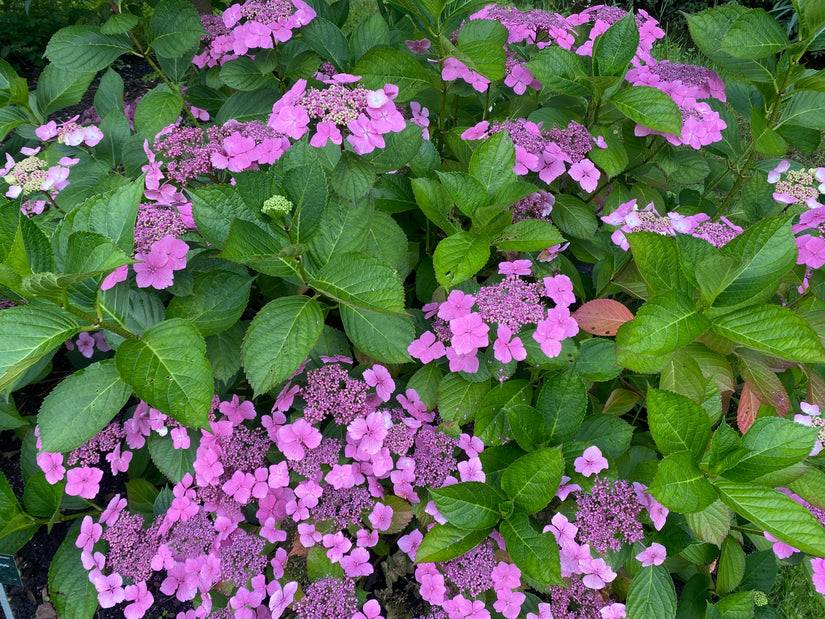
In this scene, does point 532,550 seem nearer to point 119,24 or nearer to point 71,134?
point 71,134

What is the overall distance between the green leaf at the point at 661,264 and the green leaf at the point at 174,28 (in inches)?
55.4

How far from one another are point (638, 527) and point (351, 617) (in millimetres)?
714

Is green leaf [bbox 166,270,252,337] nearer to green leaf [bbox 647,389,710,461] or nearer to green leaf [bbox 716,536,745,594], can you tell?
green leaf [bbox 647,389,710,461]

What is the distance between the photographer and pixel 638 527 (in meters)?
1.30

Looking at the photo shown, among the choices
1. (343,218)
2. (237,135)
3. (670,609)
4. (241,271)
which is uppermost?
(237,135)

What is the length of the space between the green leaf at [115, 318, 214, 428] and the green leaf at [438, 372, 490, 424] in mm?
601

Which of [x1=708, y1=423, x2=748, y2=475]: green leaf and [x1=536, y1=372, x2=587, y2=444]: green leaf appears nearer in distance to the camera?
[x1=708, y1=423, x2=748, y2=475]: green leaf

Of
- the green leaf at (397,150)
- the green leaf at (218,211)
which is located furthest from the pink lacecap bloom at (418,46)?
the green leaf at (218,211)

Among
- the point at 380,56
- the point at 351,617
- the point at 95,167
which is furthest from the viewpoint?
the point at 95,167

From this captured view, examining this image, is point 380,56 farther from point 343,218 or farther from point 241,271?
point 241,271

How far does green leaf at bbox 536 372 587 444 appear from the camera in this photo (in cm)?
134

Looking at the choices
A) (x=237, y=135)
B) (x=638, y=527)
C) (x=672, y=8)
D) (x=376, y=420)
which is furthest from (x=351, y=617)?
(x=672, y=8)

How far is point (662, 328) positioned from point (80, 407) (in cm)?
119

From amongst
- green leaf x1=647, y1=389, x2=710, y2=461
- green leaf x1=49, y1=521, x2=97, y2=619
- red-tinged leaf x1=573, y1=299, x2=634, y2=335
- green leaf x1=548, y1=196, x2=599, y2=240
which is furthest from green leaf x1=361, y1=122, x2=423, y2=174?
green leaf x1=49, y1=521, x2=97, y2=619
